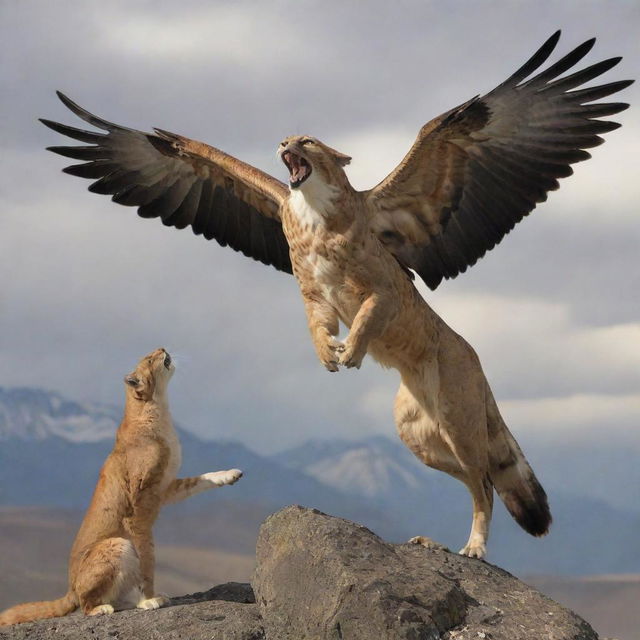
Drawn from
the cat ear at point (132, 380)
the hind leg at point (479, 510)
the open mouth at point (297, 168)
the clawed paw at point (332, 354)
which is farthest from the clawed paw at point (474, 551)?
the cat ear at point (132, 380)

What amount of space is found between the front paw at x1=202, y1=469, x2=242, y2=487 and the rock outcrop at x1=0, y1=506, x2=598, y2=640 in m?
1.06

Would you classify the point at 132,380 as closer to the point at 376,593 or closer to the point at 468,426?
the point at 468,426

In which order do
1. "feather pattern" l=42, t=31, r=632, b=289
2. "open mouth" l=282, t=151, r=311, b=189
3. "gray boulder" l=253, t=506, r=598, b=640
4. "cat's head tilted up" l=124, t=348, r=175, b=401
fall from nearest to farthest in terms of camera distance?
"gray boulder" l=253, t=506, r=598, b=640 < "open mouth" l=282, t=151, r=311, b=189 < "feather pattern" l=42, t=31, r=632, b=289 < "cat's head tilted up" l=124, t=348, r=175, b=401

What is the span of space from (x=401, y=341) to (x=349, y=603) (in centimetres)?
237

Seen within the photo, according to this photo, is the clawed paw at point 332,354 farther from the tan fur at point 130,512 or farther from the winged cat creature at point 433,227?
the tan fur at point 130,512

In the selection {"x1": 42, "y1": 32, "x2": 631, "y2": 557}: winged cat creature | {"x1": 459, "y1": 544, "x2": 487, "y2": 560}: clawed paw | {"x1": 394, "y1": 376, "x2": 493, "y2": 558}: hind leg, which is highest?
{"x1": 42, "y1": 32, "x2": 631, "y2": 557}: winged cat creature

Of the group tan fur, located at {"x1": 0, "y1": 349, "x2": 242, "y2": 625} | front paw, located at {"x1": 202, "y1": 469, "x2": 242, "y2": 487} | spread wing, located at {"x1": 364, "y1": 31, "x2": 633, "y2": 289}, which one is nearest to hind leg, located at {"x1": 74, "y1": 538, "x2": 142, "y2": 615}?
tan fur, located at {"x1": 0, "y1": 349, "x2": 242, "y2": 625}

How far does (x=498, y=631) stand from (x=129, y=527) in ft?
11.5

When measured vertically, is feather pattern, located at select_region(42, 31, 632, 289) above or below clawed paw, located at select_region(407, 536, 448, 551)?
above

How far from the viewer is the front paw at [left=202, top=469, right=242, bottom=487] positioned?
33.9ft

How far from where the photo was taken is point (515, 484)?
10320 millimetres

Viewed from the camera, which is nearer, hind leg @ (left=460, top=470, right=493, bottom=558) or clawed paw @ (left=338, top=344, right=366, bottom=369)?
clawed paw @ (left=338, top=344, right=366, bottom=369)

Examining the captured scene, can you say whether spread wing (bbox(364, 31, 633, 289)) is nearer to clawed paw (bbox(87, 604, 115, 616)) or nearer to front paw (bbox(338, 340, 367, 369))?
front paw (bbox(338, 340, 367, 369))

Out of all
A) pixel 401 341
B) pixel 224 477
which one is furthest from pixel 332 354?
pixel 224 477
